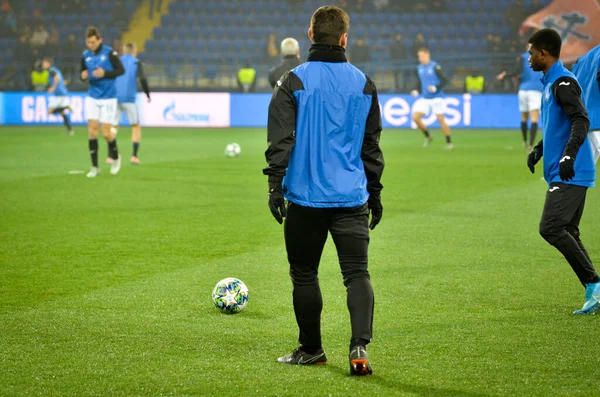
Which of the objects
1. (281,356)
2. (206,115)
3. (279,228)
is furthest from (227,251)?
(206,115)

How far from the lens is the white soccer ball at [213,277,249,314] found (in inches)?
243

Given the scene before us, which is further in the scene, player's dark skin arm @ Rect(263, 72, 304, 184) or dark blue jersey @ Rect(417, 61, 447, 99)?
dark blue jersey @ Rect(417, 61, 447, 99)

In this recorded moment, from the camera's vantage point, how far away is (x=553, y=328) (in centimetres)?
580

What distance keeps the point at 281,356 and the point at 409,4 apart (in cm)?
3093

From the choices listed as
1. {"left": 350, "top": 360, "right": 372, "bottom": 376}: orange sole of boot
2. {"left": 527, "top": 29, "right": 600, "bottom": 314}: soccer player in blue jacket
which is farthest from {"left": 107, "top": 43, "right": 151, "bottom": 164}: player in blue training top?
{"left": 350, "top": 360, "right": 372, "bottom": 376}: orange sole of boot

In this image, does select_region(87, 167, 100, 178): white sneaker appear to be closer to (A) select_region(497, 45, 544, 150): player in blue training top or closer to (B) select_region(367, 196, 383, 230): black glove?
(A) select_region(497, 45, 544, 150): player in blue training top

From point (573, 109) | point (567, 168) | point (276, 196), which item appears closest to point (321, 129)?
point (276, 196)

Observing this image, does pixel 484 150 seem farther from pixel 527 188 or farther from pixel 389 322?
pixel 389 322

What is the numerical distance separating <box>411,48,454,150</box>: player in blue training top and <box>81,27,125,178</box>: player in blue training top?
8.47 metres

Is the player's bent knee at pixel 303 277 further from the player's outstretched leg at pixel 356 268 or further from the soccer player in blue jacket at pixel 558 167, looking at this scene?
the soccer player in blue jacket at pixel 558 167

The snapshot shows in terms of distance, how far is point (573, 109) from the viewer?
6004 mm

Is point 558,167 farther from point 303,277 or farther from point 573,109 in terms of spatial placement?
point 303,277

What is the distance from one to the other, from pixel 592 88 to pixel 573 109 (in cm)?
113

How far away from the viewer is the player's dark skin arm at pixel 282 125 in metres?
4.69
